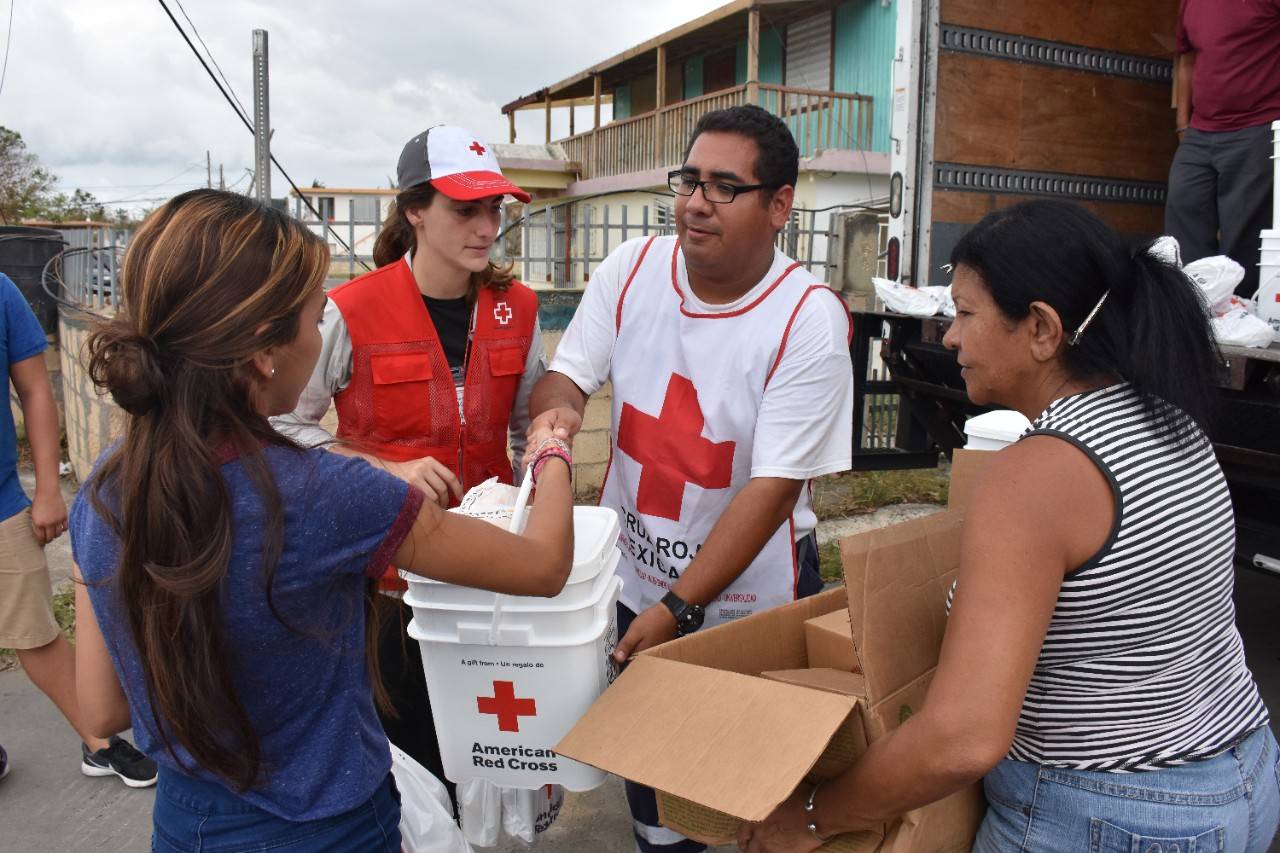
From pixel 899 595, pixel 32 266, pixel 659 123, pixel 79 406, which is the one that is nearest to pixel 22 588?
pixel 899 595

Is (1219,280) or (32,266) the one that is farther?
(32,266)

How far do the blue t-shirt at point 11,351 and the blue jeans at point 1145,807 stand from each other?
2.68m

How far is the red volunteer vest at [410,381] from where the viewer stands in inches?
83.0

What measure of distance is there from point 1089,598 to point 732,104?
1196 cm

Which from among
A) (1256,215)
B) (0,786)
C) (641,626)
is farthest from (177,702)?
(1256,215)

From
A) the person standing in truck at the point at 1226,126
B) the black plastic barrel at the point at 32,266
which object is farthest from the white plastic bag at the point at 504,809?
the black plastic barrel at the point at 32,266

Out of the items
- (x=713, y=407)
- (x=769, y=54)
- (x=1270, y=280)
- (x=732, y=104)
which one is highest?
(x=769, y=54)

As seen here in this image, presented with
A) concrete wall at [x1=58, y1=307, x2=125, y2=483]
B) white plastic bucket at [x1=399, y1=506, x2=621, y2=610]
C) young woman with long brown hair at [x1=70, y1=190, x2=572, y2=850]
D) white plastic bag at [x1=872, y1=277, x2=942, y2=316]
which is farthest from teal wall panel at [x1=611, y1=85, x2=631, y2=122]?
young woman with long brown hair at [x1=70, y1=190, x2=572, y2=850]

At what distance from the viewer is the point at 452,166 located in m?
2.12

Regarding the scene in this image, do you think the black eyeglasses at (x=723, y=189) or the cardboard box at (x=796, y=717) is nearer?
the cardboard box at (x=796, y=717)

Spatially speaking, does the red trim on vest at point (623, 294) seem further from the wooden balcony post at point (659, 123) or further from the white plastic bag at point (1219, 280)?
the wooden balcony post at point (659, 123)

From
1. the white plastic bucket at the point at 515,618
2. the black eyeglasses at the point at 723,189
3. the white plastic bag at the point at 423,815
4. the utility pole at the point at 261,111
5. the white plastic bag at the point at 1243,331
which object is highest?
the utility pole at the point at 261,111

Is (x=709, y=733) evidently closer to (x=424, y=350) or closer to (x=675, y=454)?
(x=675, y=454)

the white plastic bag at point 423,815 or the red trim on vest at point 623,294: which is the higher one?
the red trim on vest at point 623,294
